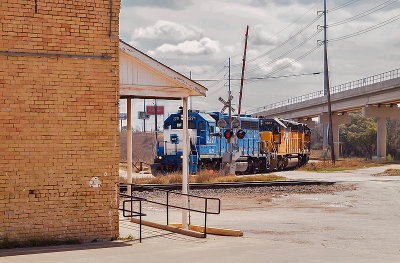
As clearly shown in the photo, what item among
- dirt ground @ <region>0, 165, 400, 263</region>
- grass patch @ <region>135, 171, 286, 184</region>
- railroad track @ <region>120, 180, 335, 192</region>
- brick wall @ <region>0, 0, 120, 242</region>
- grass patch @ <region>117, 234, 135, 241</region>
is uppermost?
brick wall @ <region>0, 0, 120, 242</region>

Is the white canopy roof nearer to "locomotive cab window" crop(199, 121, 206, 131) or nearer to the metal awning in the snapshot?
the metal awning

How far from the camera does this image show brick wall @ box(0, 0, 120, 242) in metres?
10.0

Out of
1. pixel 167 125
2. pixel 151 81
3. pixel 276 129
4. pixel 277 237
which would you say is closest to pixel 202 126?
pixel 167 125

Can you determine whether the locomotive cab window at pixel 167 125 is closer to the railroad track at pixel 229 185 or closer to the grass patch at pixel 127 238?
the railroad track at pixel 229 185

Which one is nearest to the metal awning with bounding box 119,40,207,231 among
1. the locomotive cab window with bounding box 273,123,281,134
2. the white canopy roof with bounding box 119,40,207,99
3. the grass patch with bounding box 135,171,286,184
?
the white canopy roof with bounding box 119,40,207,99

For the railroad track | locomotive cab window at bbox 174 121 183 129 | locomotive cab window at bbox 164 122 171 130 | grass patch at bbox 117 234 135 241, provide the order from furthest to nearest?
locomotive cab window at bbox 164 122 171 130 → locomotive cab window at bbox 174 121 183 129 → the railroad track → grass patch at bbox 117 234 135 241

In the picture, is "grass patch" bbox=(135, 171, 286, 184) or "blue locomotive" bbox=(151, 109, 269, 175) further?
"blue locomotive" bbox=(151, 109, 269, 175)

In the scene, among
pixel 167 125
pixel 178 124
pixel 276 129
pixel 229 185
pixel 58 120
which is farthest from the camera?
pixel 276 129

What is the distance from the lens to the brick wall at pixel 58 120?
1002 cm

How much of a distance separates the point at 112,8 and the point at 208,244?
15.2 feet

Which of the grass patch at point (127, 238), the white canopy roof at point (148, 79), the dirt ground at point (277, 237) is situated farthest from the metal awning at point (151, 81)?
the dirt ground at point (277, 237)

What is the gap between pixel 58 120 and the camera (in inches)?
404

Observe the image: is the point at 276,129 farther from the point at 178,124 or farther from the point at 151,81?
the point at 151,81

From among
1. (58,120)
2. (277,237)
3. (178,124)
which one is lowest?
(277,237)
